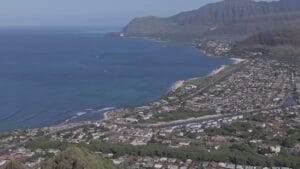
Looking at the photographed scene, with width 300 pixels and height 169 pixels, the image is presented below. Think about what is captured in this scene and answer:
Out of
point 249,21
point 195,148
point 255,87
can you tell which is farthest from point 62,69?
point 249,21

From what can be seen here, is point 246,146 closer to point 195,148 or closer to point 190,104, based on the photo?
point 195,148

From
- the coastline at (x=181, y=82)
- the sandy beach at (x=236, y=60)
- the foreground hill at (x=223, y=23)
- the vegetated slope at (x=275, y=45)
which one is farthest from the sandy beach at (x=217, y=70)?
the foreground hill at (x=223, y=23)

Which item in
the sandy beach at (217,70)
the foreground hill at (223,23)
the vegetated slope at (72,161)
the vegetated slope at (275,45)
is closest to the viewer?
the vegetated slope at (72,161)

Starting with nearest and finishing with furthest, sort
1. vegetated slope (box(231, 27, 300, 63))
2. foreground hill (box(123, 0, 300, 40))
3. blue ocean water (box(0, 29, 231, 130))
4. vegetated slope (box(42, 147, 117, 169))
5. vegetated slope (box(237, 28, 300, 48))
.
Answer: vegetated slope (box(42, 147, 117, 169)), blue ocean water (box(0, 29, 231, 130)), vegetated slope (box(231, 27, 300, 63)), vegetated slope (box(237, 28, 300, 48)), foreground hill (box(123, 0, 300, 40))

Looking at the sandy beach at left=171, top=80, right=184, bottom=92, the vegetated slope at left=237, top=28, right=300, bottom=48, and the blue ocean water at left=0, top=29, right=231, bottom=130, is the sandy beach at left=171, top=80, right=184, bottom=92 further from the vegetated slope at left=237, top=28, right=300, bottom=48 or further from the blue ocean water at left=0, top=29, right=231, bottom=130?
the vegetated slope at left=237, top=28, right=300, bottom=48

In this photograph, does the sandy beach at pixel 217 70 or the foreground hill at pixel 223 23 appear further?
the foreground hill at pixel 223 23

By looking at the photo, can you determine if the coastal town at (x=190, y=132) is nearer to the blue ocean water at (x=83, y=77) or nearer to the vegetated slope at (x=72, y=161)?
the blue ocean water at (x=83, y=77)

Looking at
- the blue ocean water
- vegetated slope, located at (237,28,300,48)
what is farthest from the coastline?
vegetated slope, located at (237,28,300,48)

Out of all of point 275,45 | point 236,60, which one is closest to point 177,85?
point 236,60
